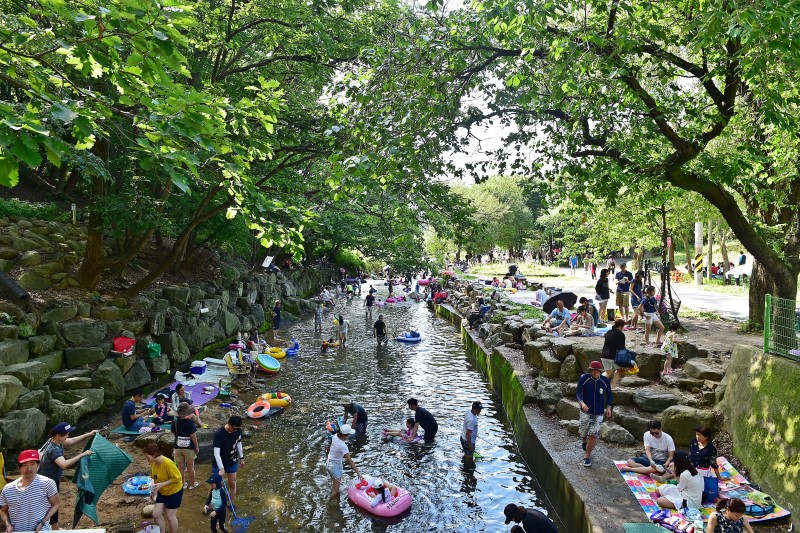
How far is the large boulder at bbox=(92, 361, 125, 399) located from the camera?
40.3 feet

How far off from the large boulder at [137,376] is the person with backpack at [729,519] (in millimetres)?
13221

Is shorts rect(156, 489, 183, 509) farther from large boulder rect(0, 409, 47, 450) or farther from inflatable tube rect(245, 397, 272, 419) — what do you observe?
inflatable tube rect(245, 397, 272, 419)

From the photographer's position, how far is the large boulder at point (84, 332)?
1238cm

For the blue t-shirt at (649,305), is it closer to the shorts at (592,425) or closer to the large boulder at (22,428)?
the shorts at (592,425)

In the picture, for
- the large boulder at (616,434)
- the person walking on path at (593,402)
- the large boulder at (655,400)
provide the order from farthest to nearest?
the large boulder at (655,400) < the large boulder at (616,434) < the person walking on path at (593,402)

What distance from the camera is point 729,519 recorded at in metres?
5.62

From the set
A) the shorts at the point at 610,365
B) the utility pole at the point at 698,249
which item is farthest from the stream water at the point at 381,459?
the utility pole at the point at 698,249

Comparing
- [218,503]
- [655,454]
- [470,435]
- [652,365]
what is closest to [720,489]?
[655,454]

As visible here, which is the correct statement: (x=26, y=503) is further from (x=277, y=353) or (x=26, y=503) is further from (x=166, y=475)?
(x=277, y=353)

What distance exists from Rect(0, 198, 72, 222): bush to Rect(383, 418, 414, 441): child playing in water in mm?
13472

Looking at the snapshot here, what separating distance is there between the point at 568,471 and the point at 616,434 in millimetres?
1706

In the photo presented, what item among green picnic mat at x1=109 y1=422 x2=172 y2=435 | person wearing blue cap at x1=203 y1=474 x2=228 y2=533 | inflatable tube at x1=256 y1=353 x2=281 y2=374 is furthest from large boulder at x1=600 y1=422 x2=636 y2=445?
inflatable tube at x1=256 y1=353 x2=281 y2=374

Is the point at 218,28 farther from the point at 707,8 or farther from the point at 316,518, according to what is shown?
the point at 316,518

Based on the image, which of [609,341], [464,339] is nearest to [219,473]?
[609,341]
